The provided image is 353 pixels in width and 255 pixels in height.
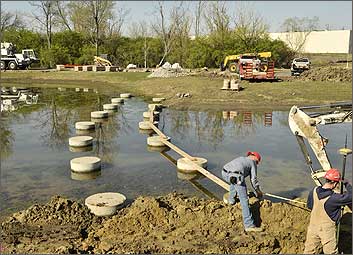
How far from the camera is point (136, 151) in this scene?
13656mm

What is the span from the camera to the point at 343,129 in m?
16.9

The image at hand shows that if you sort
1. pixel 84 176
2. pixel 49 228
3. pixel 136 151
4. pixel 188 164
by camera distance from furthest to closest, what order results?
pixel 136 151 → pixel 188 164 → pixel 84 176 → pixel 49 228

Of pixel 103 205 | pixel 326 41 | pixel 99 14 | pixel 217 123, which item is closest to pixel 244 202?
pixel 103 205

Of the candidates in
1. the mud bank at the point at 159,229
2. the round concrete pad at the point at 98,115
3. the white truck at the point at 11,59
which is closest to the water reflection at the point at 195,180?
the mud bank at the point at 159,229

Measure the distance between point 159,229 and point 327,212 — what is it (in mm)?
2901

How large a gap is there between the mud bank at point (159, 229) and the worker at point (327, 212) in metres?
0.69

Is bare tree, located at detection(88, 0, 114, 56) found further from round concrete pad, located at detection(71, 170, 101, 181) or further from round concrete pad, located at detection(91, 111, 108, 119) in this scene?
round concrete pad, located at detection(71, 170, 101, 181)

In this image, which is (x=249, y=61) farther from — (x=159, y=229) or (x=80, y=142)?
(x=159, y=229)

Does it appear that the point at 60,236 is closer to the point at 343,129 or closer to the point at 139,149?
the point at 139,149

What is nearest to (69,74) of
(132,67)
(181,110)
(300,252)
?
(132,67)

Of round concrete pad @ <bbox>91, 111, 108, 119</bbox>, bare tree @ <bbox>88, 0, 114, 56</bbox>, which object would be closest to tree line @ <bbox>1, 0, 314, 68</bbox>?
bare tree @ <bbox>88, 0, 114, 56</bbox>

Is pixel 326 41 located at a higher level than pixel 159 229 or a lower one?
higher

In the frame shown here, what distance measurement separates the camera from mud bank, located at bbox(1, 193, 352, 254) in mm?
6562

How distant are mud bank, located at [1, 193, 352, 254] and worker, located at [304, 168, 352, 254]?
2.26ft
